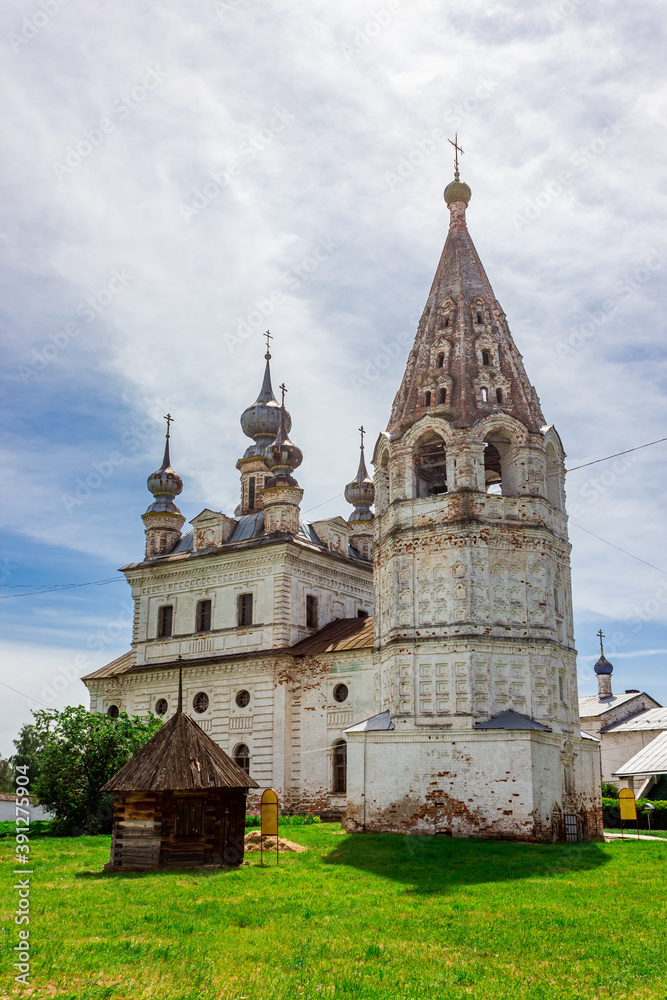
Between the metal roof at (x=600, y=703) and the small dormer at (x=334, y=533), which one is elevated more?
the small dormer at (x=334, y=533)

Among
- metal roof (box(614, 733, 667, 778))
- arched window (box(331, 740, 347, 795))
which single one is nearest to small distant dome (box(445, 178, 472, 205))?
arched window (box(331, 740, 347, 795))

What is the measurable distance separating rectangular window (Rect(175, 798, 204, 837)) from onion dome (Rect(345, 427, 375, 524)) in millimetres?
25601

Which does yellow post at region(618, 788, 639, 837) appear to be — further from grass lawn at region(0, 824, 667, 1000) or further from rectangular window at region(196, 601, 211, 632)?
rectangular window at region(196, 601, 211, 632)

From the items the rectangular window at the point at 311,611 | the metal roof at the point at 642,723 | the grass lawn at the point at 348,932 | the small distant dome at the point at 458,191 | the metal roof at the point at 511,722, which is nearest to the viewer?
the grass lawn at the point at 348,932

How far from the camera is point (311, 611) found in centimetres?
3459

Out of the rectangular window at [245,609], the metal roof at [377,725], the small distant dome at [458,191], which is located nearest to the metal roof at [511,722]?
the metal roof at [377,725]

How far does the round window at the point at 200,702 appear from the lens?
111 ft

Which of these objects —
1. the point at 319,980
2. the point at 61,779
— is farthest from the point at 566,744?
the point at 319,980

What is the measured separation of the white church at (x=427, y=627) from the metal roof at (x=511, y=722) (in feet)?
0.27

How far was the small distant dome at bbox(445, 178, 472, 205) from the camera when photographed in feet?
96.7

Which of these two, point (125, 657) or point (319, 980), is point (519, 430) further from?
point (125, 657)

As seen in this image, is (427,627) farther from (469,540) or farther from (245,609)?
(245,609)

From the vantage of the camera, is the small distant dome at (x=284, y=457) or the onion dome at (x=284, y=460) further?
the small distant dome at (x=284, y=457)

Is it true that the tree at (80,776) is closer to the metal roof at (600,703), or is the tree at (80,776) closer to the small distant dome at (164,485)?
the small distant dome at (164,485)
